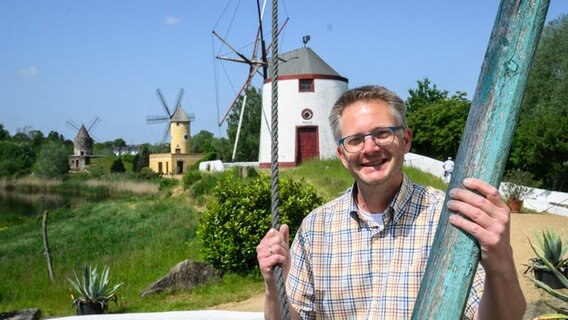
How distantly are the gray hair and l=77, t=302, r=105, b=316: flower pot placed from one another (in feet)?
21.7

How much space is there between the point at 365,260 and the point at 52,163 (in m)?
54.7

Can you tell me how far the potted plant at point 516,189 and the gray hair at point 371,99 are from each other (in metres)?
13.3

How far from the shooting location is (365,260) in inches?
73.4

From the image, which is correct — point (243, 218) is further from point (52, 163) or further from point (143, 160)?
point (143, 160)

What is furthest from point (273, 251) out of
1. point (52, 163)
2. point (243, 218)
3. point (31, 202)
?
point (52, 163)

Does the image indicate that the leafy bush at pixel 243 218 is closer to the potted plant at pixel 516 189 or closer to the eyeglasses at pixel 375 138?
the potted plant at pixel 516 189

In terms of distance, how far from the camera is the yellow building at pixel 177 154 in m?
47.5

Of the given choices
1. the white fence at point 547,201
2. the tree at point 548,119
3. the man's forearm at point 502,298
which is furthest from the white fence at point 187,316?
the tree at point 548,119

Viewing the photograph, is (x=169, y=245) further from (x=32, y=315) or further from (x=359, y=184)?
(x=359, y=184)

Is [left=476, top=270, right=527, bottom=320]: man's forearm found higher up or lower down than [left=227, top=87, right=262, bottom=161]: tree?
lower down

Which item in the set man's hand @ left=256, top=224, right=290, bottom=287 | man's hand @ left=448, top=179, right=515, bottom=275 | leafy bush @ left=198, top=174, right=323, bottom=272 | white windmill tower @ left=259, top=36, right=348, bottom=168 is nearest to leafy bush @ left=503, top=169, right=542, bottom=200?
leafy bush @ left=198, top=174, right=323, bottom=272

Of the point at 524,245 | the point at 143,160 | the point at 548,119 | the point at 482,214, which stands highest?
the point at 548,119

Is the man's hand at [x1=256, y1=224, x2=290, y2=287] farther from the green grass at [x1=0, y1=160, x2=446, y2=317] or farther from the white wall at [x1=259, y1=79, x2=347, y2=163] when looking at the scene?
the white wall at [x1=259, y1=79, x2=347, y2=163]

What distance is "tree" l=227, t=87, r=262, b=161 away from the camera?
40094 mm
